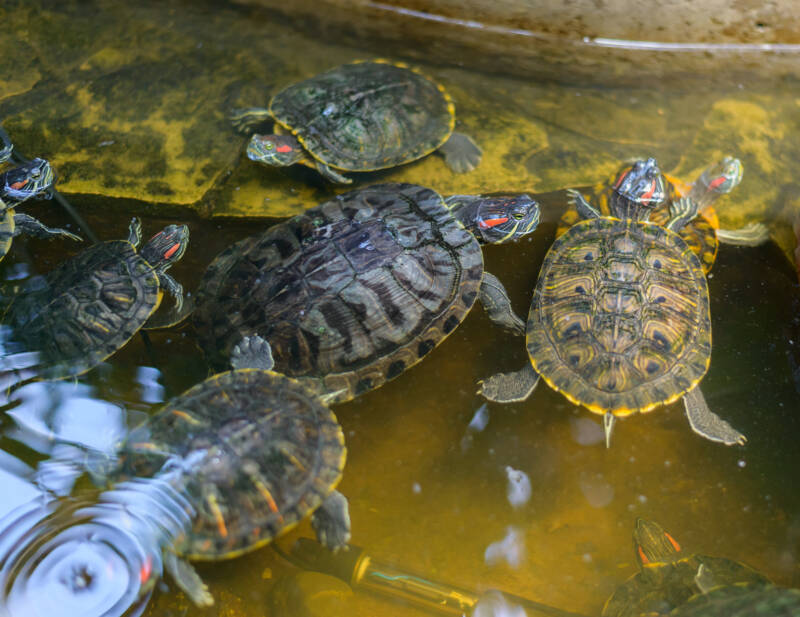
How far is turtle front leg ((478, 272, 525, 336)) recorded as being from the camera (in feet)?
10.5

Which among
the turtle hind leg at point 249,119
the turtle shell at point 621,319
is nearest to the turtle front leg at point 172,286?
the turtle hind leg at point 249,119

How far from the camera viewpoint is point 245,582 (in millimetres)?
2494

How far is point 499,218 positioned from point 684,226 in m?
1.15

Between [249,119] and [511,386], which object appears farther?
[249,119]

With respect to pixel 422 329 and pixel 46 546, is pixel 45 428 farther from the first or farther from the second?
pixel 422 329

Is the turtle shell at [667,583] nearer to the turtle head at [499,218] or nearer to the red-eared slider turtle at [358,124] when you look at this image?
the turtle head at [499,218]

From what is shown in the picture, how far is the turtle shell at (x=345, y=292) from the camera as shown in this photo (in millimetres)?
2795

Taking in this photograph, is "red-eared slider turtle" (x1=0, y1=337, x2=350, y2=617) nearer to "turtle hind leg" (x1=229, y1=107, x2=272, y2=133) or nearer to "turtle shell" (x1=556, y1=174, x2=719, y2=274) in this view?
"turtle shell" (x1=556, y1=174, x2=719, y2=274)

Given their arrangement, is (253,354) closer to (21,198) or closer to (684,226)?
(21,198)

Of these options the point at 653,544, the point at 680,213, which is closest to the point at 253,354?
the point at 653,544

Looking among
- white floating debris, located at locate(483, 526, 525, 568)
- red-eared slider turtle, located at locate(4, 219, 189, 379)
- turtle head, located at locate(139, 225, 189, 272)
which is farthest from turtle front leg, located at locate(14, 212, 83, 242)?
white floating debris, located at locate(483, 526, 525, 568)

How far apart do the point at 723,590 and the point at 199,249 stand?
3172mm

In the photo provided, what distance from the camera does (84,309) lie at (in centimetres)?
287

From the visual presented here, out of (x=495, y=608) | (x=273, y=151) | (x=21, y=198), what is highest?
(x=273, y=151)
